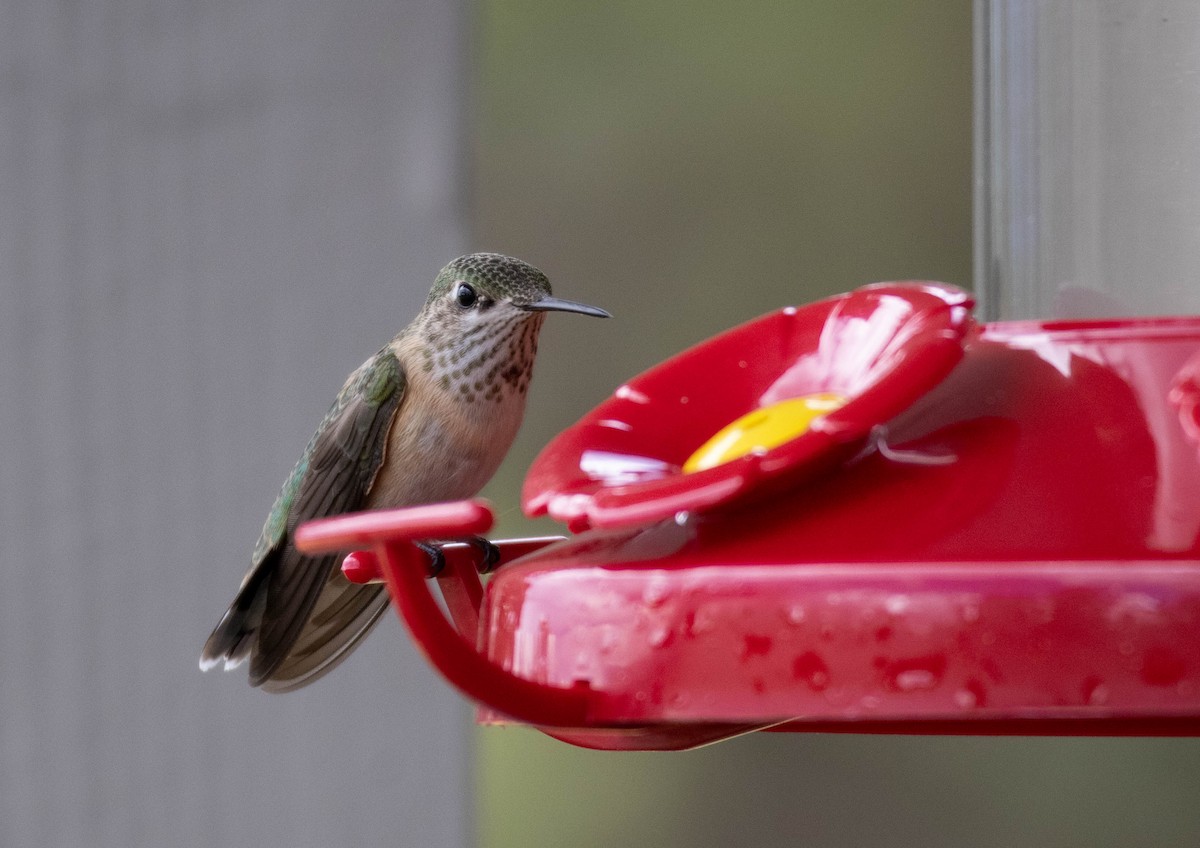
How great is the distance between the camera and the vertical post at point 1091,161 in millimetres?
1283

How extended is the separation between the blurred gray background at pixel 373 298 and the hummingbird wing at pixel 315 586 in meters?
1.33

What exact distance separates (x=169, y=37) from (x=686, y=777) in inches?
104

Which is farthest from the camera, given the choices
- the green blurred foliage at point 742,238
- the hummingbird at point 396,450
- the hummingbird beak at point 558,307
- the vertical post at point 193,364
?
the green blurred foliage at point 742,238

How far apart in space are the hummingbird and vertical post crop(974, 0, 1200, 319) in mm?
1031

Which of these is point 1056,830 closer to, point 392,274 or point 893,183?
point 893,183

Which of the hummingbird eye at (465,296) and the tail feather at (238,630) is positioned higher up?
the hummingbird eye at (465,296)

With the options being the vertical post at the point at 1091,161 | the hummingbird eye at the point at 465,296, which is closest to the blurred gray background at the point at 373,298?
the hummingbird eye at the point at 465,296

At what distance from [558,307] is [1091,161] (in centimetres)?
105

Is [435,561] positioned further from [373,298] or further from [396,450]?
[373,298]

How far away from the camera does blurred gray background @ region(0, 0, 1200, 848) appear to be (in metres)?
3.70

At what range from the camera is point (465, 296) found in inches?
97.8

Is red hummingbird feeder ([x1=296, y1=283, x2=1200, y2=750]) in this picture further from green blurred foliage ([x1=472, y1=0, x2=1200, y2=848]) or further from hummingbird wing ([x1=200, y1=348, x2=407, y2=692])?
green blurred foliage ([x1=472, y1=0, x2=1200, y2=848])

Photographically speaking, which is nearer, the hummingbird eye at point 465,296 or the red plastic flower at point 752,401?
the red plastic flower at point 752,401

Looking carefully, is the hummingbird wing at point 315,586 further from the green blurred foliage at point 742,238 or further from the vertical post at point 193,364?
the green blurred foliage at point 742,238
